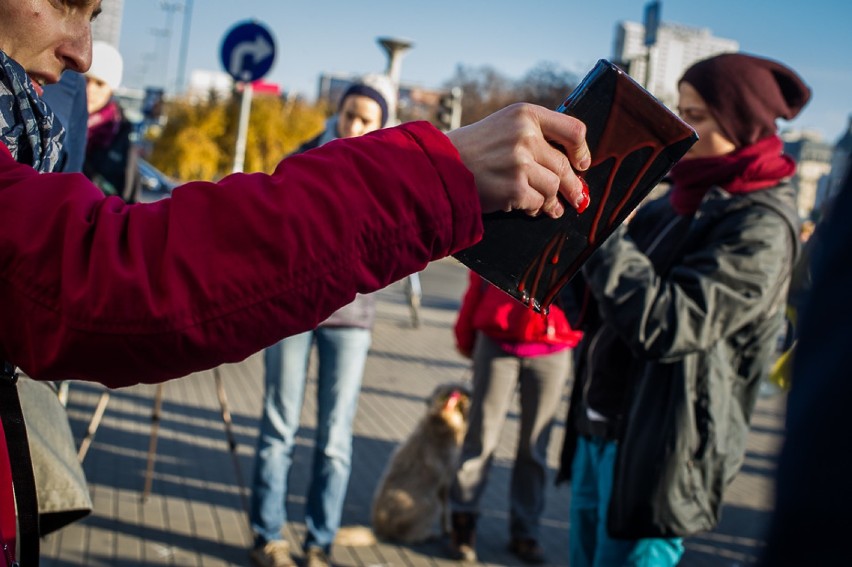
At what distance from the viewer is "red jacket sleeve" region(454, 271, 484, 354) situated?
17.4 ft

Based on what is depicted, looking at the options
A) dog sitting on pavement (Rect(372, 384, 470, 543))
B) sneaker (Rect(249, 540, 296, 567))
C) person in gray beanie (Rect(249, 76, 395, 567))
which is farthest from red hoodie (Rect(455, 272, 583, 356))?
sneaker (Rect(249, 540, 296, 567))

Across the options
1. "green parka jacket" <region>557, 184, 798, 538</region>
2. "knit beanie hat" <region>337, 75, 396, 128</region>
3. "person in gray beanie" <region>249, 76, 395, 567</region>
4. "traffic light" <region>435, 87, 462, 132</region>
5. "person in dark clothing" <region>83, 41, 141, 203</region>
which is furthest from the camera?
"traffic light" <region>435, 87, 462, 132</region>

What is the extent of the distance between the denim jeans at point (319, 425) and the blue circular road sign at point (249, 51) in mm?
7554

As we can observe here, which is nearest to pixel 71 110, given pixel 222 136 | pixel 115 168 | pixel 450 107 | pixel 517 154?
pixel 517 154

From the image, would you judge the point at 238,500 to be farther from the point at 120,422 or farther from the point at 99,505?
the point at 120,422

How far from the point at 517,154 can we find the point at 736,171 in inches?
82.7

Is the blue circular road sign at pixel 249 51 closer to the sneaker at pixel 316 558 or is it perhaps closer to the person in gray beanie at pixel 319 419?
the person in gray beanie at pixel 319 419

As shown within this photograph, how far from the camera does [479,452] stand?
17.5ft

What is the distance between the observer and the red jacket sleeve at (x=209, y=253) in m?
1.13

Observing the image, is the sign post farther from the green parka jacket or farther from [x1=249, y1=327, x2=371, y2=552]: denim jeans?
the green parka jacket

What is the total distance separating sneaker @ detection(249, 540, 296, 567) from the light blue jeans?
1.85 metres

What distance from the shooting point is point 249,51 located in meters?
11.6

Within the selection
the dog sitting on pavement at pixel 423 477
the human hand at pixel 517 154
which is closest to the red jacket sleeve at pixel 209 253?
the human hand at pixel 517 154

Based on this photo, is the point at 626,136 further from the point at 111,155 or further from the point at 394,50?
the point at 394,50
